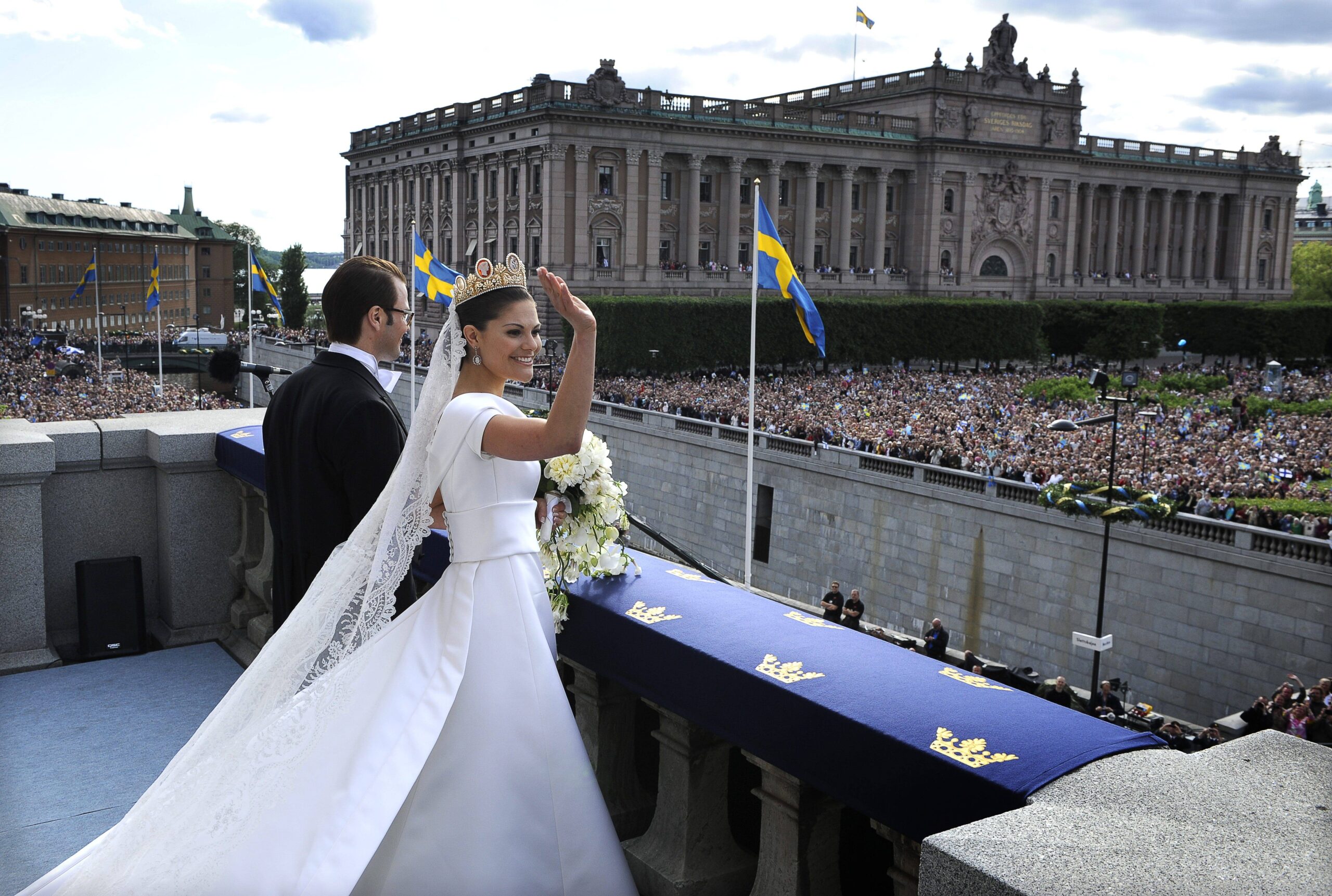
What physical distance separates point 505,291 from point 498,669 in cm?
110

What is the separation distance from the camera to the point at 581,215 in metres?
64.6

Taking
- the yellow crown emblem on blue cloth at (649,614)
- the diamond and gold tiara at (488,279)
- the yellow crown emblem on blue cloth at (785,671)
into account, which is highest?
the diamond and gold tiara at (488,279)

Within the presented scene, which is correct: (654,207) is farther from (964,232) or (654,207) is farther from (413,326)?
(413,326)

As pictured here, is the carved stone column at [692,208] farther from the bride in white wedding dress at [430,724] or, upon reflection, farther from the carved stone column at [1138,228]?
the bride in white wedding dress at [430,724]

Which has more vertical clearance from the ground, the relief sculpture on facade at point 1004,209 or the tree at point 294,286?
the relief sculpture on facade at point 1004,209

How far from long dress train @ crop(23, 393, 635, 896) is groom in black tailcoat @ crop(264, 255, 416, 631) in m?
0.53

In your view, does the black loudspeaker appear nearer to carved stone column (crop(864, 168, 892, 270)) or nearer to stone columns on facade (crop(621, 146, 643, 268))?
stone columns on facade (crop(621, 146, 643, 268))

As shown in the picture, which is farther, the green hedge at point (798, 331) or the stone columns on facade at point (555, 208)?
the stone columns on facade at point (555, 208)

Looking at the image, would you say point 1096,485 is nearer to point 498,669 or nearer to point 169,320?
point 498,669

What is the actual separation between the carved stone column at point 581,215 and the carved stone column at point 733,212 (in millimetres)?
8959

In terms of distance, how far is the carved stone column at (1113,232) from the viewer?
283 feet

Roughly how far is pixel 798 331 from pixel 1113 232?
41.4 m

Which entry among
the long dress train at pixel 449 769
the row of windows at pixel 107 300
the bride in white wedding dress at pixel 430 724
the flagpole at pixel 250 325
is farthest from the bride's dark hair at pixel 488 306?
the row of windows at pixel 107 300

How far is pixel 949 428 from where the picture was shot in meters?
36.7
